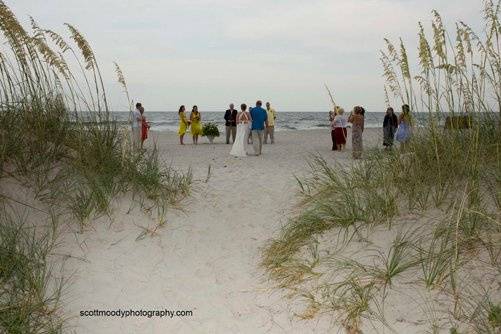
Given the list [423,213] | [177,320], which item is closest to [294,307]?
[177,320]

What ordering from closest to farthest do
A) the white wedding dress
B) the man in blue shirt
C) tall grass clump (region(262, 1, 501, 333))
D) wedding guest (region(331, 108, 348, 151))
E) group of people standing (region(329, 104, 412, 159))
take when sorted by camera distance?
tall grass clump (region(262, 1, 501, 333)) < group of people standing (region(329, 104, 412, 159)) < the white wedding dress < the man in blue shirt < wedding guest (region(331, 108, 348, 151))

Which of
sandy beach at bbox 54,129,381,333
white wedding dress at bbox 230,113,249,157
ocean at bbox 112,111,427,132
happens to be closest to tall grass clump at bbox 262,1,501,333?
sandy beach at bbox 54,129,381,333

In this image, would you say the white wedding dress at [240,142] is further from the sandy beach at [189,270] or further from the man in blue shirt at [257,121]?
the sandy beach at [189,270]

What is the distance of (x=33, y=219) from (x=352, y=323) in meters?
3.75

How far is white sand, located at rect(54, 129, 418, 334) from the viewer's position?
4172mm

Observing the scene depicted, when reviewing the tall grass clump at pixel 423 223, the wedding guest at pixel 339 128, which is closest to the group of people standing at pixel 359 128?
the wedding guest at pixel 339 128

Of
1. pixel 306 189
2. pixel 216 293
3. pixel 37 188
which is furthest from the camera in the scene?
pixel 306 189

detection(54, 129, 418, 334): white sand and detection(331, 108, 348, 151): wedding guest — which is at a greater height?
detection(331, 108, 348, 151): wedding guest

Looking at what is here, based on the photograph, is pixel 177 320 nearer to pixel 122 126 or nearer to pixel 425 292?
pixel 425 292

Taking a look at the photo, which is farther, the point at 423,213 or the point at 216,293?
the point at 423,213

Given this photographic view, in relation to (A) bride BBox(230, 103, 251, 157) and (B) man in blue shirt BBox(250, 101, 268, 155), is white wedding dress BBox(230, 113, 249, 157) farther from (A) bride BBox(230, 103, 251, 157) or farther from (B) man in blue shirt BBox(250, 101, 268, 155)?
(B) man in blue shirt BBox(250, 101, 268, 155)

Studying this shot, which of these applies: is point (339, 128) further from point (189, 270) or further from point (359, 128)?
point (189, 270)

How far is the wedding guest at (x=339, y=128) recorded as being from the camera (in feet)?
46.8

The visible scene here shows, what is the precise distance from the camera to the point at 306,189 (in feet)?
23.0
